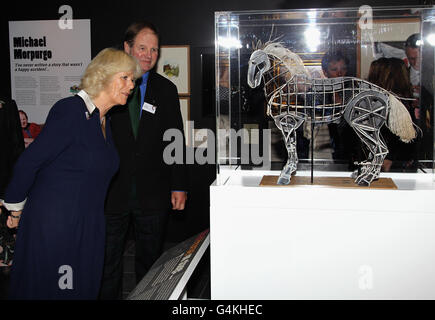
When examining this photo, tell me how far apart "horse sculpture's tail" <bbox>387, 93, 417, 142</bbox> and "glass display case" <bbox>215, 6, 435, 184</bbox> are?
22mm

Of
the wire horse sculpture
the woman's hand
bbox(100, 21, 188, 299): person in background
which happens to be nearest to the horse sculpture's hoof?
the wire horse sculpture

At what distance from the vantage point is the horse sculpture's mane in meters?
1.80

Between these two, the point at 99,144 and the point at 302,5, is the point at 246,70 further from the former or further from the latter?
the point at 302,5

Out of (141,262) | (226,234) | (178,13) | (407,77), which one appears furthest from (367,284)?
(178,13)

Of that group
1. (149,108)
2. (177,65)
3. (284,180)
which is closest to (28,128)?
(177,65)

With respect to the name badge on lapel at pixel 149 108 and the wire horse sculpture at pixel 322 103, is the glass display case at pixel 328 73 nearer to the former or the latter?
the wire horse sculpture at pixel 322 103

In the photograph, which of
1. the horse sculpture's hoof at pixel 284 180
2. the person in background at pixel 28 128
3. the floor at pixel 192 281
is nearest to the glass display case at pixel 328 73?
the horse sculpture's hoof at pixel 284 180

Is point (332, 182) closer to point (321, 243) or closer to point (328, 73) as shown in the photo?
point (321, 243)

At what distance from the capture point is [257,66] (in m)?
1.85

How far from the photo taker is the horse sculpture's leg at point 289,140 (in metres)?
1.80

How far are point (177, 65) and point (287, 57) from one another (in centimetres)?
266

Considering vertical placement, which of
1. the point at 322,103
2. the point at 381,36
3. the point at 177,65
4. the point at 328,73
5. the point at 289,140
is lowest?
the point at 289,140

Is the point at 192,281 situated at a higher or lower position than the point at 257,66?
lower

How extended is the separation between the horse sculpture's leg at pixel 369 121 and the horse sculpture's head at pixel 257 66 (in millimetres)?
355
